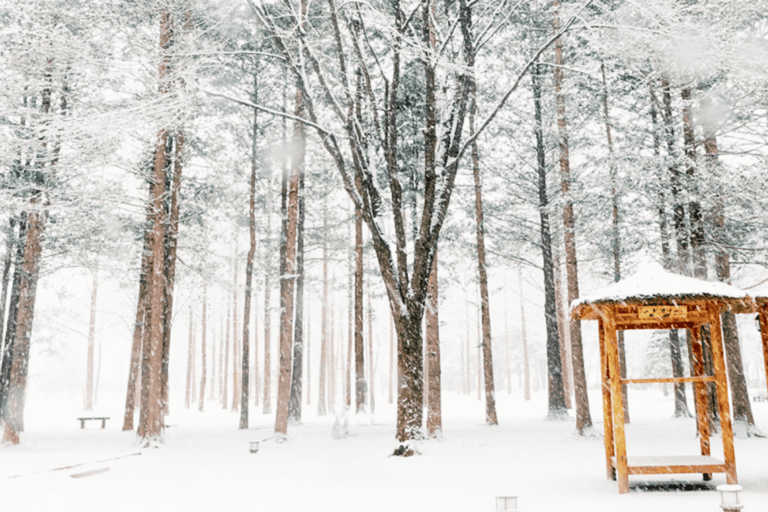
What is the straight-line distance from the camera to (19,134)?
12.8 m

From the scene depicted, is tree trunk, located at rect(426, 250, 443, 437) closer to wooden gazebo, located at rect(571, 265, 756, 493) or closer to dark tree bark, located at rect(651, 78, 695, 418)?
dark tree bark, located at rect(651, 78, 695, 418)

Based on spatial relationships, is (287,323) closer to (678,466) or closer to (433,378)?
(433,378)

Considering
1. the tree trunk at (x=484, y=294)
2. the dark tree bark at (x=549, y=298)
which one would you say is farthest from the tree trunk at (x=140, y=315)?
the dark tree bark at (x=549, y=298)

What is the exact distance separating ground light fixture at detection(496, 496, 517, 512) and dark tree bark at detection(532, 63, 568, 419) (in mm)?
11060

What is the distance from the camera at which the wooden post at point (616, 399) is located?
6.08 m

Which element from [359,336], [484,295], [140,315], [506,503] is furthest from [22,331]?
[506,503]

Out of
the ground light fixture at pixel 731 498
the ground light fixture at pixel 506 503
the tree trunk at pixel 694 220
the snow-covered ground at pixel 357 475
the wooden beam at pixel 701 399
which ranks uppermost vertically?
the tree trunk at pixel 694 220

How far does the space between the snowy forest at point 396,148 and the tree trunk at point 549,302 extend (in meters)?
0.08

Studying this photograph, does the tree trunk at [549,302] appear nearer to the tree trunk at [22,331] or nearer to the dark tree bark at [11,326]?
the tree trunk at [22,331]

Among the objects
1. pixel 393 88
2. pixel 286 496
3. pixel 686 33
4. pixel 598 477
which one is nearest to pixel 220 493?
pixel 286 496

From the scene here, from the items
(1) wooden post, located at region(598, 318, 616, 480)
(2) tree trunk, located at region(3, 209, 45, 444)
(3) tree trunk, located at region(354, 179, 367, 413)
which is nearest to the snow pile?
(1) wooden post, located at region(598, 318, 616, 480)

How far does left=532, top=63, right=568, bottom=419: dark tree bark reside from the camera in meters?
15.5

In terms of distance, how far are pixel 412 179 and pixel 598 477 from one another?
27.2 ft

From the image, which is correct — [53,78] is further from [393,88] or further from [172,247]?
[393,88]
